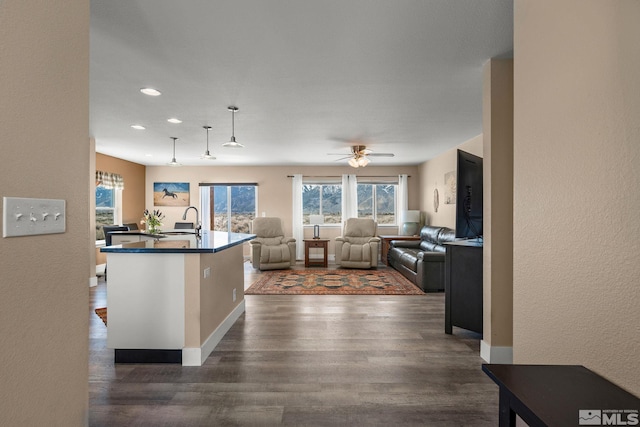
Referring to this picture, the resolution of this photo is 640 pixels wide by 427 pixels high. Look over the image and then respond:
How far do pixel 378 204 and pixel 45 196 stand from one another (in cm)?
783

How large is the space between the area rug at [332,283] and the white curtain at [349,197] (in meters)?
1.95

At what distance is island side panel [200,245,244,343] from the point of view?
2.69 m

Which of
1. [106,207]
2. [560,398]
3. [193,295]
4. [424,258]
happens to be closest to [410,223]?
[424,258]

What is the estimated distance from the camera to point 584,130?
105 centimetres

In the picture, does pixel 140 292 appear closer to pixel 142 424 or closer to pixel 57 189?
pixel 142 424

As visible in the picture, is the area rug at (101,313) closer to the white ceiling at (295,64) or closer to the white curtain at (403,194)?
the white ceiling at (295,64)

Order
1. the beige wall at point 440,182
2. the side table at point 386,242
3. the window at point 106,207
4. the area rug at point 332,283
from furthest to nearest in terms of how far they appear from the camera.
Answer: the side table at point 386,242, the window at point 106,207, the beige wall at point 440,182, the area rug at point 332,283

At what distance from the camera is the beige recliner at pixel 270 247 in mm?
6664

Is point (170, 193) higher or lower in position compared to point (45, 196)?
higher

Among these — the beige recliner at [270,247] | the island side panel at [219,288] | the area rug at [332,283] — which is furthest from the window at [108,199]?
the island side panel at [219,288]

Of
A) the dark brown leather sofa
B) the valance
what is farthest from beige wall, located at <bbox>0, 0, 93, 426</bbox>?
the valance

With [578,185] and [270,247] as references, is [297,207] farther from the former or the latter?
[578,185]

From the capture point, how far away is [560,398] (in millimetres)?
850

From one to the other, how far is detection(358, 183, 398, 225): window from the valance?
5458 mm
